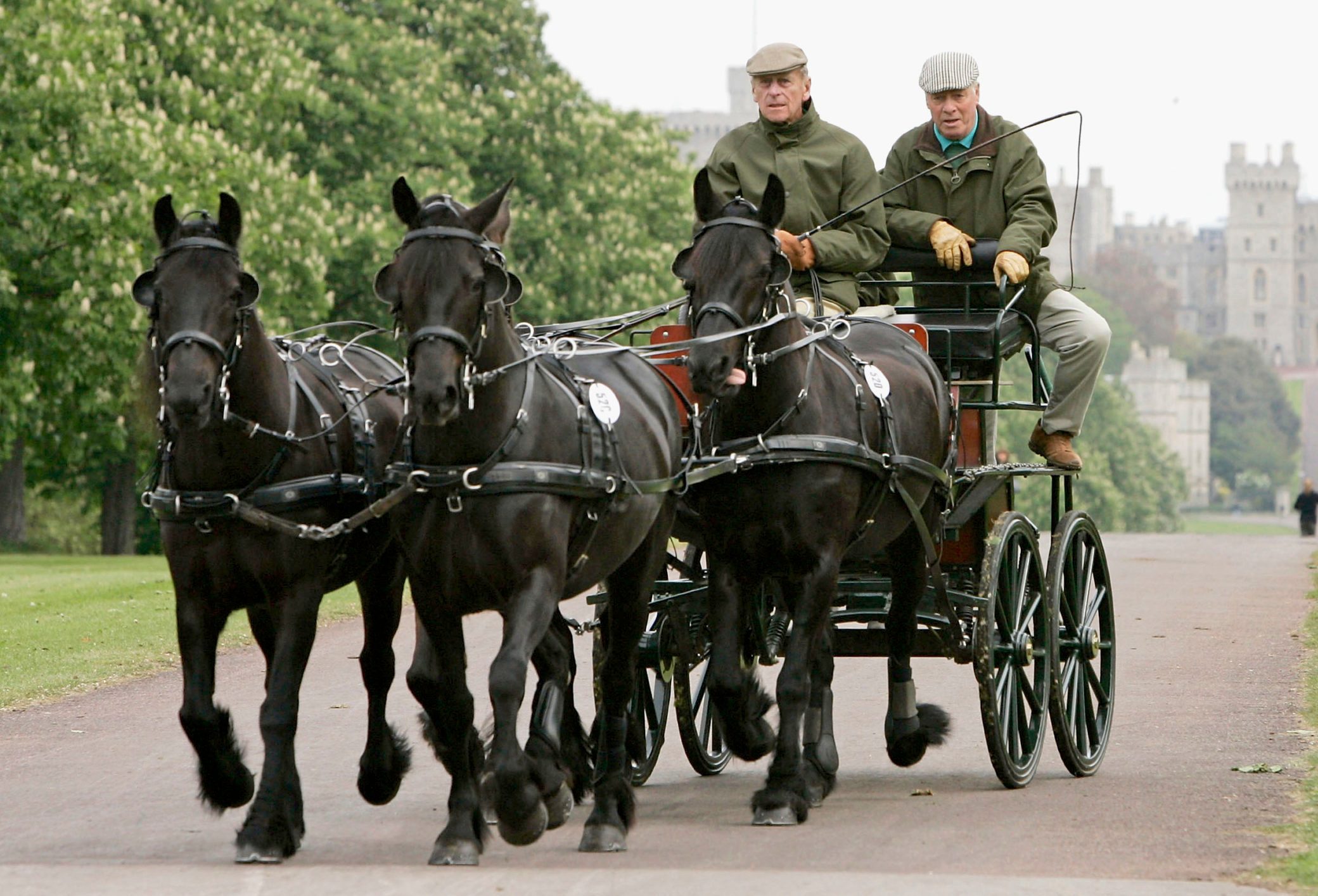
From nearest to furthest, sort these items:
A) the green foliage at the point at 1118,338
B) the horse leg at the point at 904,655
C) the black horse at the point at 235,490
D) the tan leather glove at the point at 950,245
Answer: the black horse at the point at 235,490, the horse leg at the point at 904,655, the tan leather glove at the point at 950,245, the green foliage at the point at 1118,338

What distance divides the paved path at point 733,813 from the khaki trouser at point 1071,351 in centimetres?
171

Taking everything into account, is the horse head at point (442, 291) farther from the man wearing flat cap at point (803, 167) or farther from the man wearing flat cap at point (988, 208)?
the man wearing flat cap at point (988, 208)

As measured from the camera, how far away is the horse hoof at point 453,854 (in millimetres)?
7020

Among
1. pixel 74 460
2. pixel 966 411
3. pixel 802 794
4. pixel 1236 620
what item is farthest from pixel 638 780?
pixel 74 460

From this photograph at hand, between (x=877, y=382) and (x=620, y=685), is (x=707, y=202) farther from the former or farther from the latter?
(x=620, y=685)

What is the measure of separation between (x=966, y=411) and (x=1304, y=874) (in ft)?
12.9

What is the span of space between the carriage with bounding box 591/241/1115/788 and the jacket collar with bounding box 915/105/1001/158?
1.61ft

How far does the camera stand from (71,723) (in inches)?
449

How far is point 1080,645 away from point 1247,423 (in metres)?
169

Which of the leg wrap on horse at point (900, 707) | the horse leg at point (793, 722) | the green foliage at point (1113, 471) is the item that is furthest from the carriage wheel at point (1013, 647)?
the green foliage at point (1113, 471)

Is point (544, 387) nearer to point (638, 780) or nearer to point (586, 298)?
point (638, 780)

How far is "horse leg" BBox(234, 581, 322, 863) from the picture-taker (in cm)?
709

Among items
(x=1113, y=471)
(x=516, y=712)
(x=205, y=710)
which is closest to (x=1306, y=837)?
(x=516, y=712)

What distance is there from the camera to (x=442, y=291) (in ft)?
22.2
